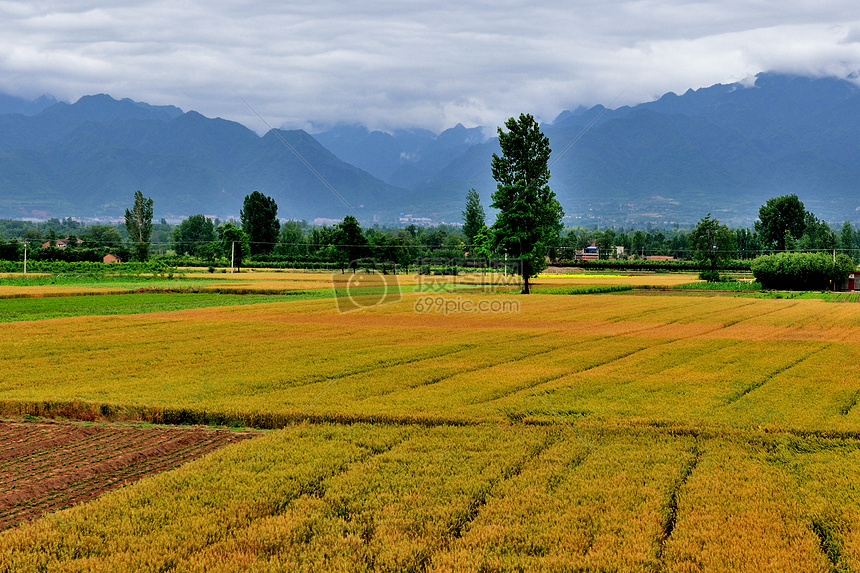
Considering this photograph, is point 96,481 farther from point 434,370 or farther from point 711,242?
point 711,242

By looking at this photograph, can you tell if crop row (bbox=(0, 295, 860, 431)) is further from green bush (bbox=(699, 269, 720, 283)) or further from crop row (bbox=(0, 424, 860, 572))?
green bush (bbox=(699, 269, 720, 283))

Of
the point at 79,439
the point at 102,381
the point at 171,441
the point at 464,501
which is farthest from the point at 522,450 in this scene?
the point at 102,381

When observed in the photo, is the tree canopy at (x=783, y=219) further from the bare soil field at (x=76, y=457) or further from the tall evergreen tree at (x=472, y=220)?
the bare soil field at (x=76, y=457)

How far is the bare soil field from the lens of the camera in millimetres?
11133

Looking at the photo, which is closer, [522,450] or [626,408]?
[522,450]

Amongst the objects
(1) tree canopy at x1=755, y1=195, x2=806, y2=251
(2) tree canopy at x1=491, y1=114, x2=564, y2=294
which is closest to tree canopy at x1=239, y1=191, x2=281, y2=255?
(2) tree canopy at x1=491, y1=114, x2=564, y2=294

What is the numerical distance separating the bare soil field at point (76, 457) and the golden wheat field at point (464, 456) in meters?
0.79

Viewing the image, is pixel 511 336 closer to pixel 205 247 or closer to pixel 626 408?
pixel 626 408

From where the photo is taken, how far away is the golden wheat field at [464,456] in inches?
357

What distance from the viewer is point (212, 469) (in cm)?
1244

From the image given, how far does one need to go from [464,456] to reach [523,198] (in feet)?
215

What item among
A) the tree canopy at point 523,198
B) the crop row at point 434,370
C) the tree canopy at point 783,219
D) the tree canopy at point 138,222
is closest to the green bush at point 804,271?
the tree canopy at point 523,198

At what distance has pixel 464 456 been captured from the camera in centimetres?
1316

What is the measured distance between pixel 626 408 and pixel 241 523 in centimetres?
1090
